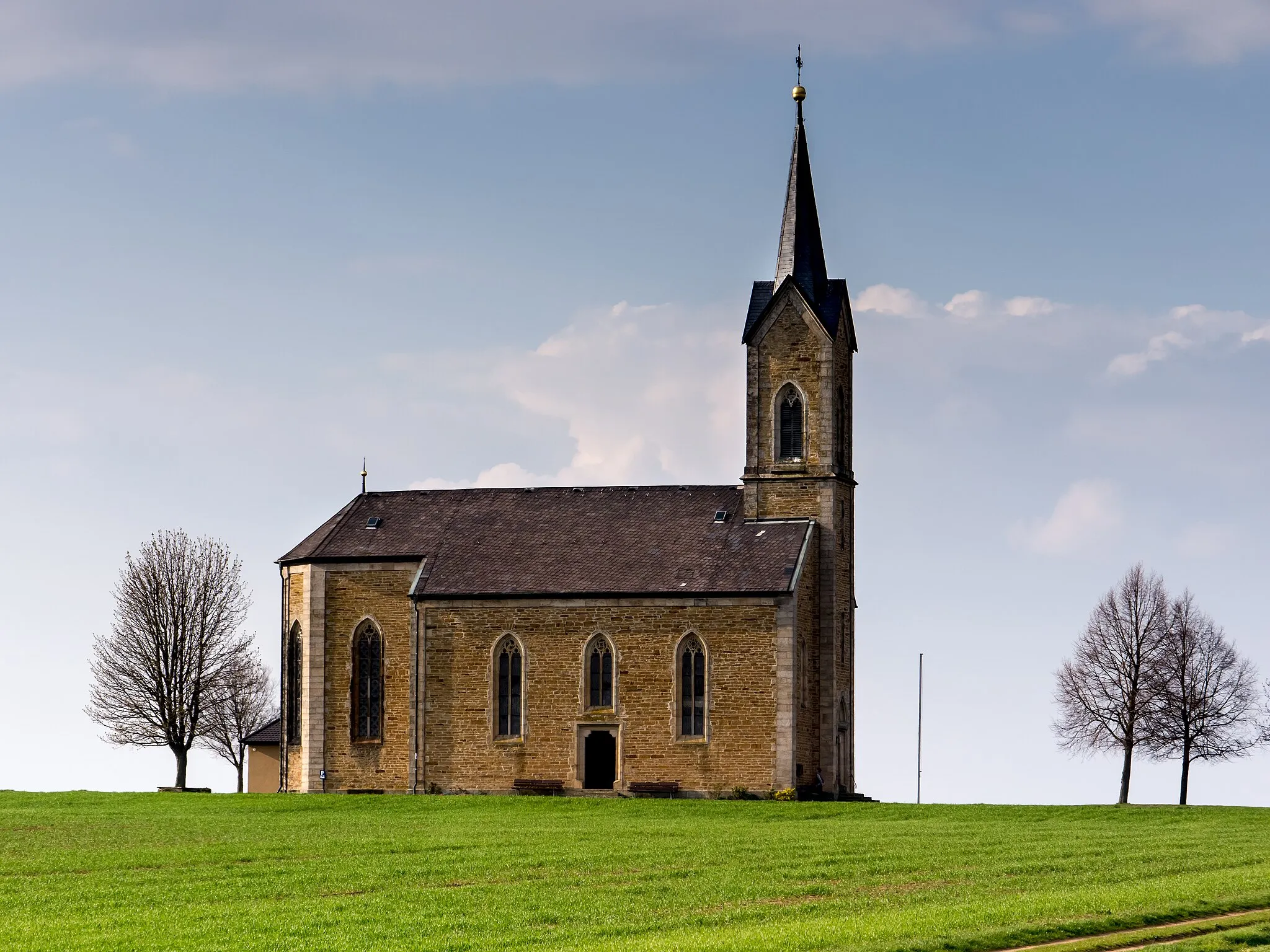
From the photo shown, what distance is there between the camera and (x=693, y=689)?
52.9m

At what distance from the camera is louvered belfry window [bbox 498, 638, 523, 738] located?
2136 inches

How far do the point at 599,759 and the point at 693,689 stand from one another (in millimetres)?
3763

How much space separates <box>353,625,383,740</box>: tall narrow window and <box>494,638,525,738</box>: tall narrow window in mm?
4165

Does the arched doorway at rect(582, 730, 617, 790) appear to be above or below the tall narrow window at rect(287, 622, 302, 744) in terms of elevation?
below

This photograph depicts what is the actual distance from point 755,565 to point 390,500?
13874mm

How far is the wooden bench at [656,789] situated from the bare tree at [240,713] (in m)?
24.2

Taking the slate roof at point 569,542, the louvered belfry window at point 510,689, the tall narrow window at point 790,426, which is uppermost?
the tall narrow window at point 790,426

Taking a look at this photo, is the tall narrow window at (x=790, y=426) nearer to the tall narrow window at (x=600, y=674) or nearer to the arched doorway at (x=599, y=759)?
the tall narrow window at (x=600, y=674)

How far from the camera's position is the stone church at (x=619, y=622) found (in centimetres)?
5266

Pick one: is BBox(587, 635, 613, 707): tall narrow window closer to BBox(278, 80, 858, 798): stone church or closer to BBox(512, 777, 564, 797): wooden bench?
BBox(278, 80, 858, 798): stone church

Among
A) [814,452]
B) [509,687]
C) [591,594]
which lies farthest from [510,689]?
[814,452]

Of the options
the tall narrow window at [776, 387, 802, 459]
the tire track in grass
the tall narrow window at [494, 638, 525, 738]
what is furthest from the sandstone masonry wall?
the tire track in grass

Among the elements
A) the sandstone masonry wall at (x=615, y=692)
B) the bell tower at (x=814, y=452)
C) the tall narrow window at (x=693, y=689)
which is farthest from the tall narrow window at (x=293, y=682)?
the bell tower at (x=814, y=452)

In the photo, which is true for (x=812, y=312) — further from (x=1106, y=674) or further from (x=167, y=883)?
(x=167, y=883)
